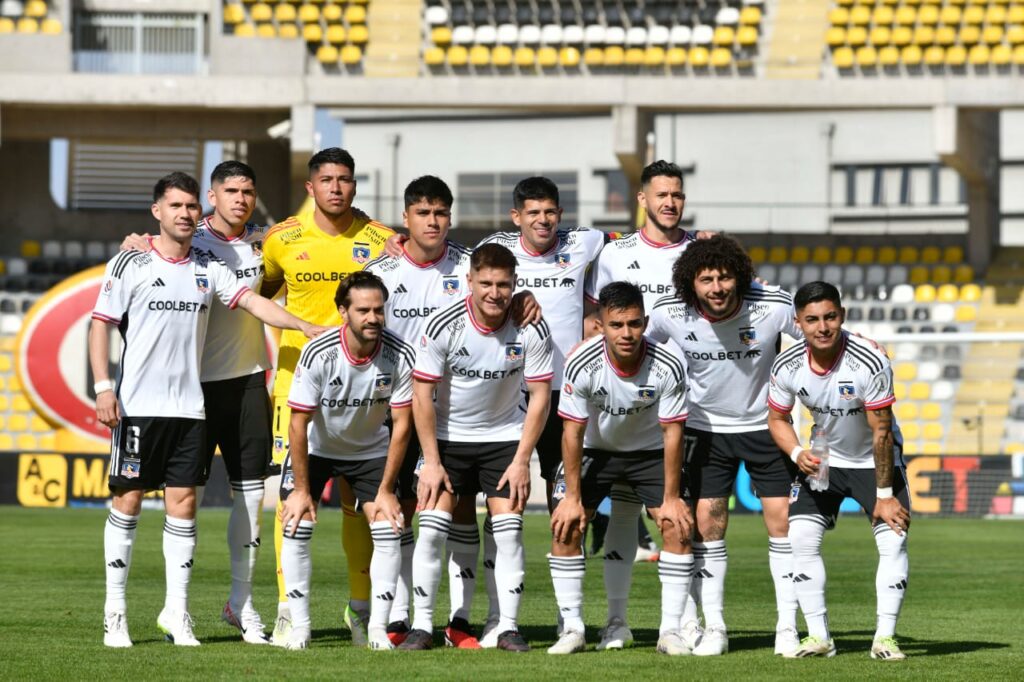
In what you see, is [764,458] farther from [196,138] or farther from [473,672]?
[196,138]

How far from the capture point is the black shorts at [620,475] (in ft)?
25.6

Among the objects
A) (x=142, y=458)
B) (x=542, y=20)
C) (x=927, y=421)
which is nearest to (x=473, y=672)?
(x=142, y=458)

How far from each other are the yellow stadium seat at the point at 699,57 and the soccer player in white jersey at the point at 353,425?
19226 millimetres

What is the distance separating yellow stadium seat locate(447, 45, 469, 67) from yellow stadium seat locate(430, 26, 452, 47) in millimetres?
191

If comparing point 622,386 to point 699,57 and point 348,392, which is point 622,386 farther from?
point 699,57

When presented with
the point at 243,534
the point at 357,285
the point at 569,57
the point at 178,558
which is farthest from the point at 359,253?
the point at 569,57

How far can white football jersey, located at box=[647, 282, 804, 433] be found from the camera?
7.92 m

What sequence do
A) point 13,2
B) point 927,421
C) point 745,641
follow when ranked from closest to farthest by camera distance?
point 745,641 → point 927,421 → point 13,2

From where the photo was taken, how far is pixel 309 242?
841 centimetres

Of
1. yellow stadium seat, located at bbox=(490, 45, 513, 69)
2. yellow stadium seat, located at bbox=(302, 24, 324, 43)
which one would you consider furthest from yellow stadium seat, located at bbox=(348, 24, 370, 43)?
yellow stadium seat, located at bbox=(490, 45, 513, 69)

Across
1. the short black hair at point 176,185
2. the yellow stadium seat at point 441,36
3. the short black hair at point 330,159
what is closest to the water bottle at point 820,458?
the short black hair at point 330,159

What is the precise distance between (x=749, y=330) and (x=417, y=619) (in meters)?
2.13

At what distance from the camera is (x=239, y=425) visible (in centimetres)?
834

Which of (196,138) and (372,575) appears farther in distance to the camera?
(196,138)
